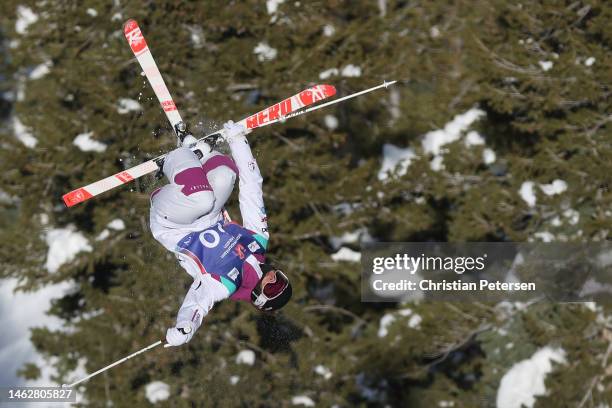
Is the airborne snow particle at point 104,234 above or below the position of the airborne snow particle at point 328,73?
below

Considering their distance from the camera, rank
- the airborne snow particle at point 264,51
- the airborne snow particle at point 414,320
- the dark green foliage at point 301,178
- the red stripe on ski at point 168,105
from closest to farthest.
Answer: the red stripe on ski at point 168,105, the dark green foliage at point 301,178, the airborne snow particle at point 264,51, the airborne snow particle at point 414,320

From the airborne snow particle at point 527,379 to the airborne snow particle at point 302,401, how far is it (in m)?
2.82

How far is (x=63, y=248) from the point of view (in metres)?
15.6

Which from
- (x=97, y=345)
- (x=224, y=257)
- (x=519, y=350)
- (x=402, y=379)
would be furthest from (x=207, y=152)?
(x=402, y=379)

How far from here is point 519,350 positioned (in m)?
16.5

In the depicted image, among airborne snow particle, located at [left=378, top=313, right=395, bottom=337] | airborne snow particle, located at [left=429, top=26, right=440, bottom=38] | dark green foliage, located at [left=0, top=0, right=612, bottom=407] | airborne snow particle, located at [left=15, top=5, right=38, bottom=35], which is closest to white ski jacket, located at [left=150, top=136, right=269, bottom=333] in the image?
dark green foliage, located at [left=0, top=0, right=612, bottom=407]

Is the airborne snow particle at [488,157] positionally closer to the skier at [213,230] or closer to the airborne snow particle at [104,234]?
the airborne snow particle at [104,234]

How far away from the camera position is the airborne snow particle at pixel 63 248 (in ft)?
51.1

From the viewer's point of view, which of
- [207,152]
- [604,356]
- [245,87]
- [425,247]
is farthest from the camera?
[425,247]

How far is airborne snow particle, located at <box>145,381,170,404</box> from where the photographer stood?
15.3m

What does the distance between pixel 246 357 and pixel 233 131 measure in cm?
853

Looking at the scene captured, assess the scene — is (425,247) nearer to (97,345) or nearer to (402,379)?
(402,379)

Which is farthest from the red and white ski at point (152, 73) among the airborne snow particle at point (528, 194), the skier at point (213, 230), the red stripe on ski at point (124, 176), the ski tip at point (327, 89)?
the airborne snow particle at point (528, 194)

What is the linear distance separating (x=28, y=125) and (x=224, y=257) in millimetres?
8144
